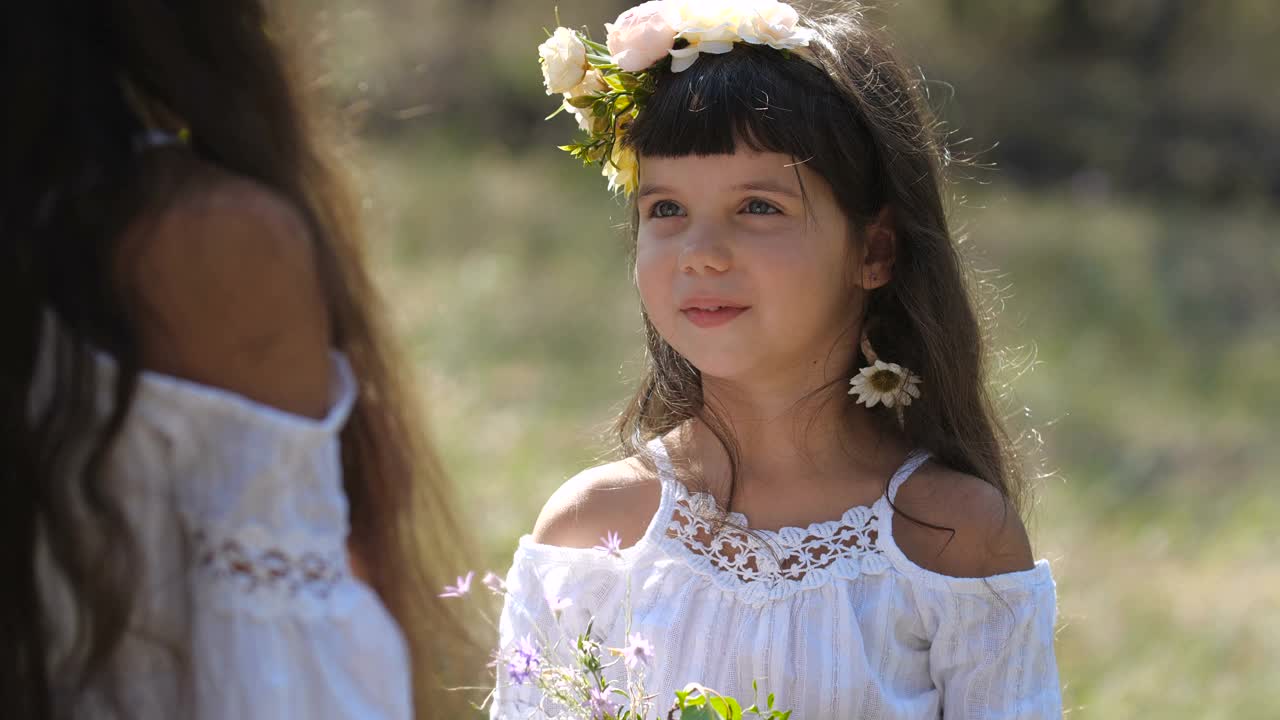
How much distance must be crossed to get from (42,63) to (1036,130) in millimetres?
11453

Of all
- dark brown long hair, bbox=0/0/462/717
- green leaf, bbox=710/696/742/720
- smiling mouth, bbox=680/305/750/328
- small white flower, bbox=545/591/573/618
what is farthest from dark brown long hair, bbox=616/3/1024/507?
dark brown long hair, bbox=0/0/462/717

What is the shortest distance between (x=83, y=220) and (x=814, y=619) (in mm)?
1241

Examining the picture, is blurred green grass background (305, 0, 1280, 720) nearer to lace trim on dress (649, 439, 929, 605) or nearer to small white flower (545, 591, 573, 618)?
small white flower (545, 591, 573, 618)

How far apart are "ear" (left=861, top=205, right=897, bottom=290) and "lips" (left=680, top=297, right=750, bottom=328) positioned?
0.25m

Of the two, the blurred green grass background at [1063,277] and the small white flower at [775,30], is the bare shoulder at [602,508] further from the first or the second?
the small white flower at [775,30]

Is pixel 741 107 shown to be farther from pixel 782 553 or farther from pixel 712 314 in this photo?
pixel 782 553

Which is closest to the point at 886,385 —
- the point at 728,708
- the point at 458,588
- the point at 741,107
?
the point at 741,107

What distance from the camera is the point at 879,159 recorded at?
220 cm

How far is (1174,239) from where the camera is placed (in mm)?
9648

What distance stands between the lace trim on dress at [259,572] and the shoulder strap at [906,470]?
1.08 m

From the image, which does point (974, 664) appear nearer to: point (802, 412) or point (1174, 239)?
point (802, 412)

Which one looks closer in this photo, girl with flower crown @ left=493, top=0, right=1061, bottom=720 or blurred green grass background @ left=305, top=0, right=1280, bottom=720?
girl with flower crown @ left=493, top=0, right=1061, bottom=720

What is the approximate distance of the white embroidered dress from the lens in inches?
79.8

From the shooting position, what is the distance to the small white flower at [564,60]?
2.27 metres
